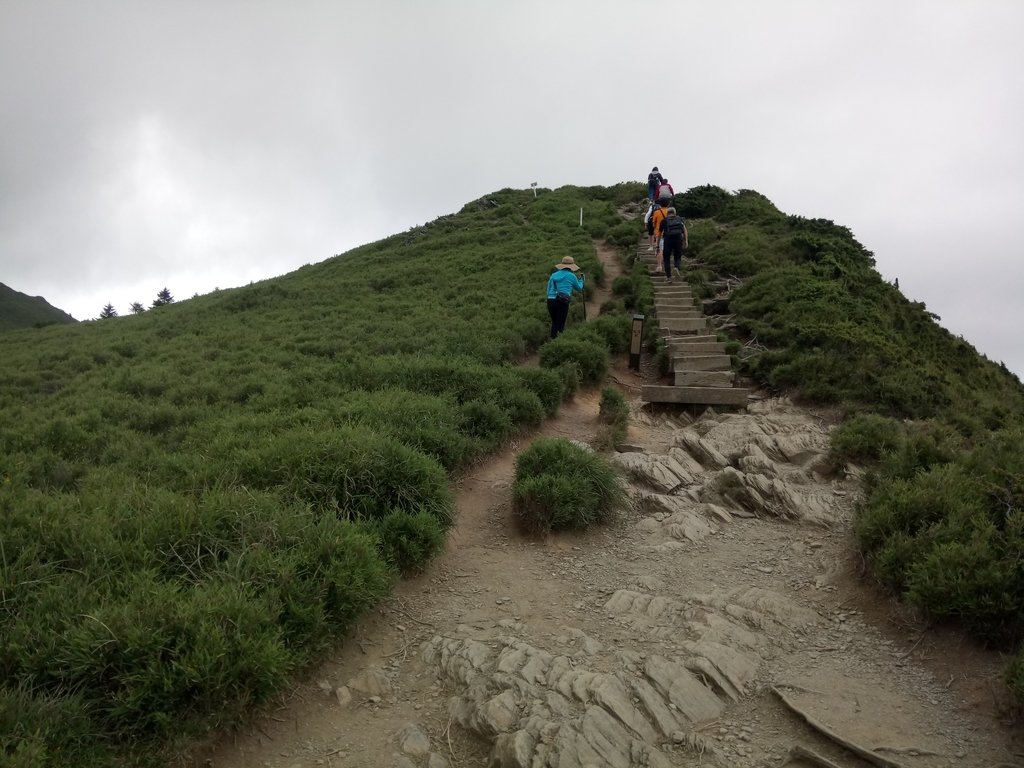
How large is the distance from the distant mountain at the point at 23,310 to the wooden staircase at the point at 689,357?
96.4 metres

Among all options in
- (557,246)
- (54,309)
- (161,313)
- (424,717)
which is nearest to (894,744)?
(424,717)

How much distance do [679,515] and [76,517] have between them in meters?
5.70

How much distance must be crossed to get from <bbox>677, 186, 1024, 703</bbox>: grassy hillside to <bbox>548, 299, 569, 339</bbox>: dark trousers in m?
3.93

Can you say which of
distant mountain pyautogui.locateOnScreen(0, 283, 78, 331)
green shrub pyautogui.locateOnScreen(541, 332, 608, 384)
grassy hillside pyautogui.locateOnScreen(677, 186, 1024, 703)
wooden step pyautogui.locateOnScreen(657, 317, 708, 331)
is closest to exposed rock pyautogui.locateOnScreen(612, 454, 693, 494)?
grassy hillside pyautogui.locateOnScreen(677, 186, 1024, 703)

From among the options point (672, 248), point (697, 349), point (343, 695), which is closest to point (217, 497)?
point (343, 695)

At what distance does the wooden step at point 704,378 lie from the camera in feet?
37.5

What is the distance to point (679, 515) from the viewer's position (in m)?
7.10

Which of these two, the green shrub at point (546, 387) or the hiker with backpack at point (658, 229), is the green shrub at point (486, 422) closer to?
the green shrub at point (546, 387)

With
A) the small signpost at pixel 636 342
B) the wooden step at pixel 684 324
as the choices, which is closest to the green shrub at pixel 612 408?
the small signpost at pixel 636 342

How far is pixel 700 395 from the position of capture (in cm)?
1088

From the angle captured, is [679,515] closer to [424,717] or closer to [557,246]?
[424,717]

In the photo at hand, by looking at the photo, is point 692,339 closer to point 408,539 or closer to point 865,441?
point 865,441

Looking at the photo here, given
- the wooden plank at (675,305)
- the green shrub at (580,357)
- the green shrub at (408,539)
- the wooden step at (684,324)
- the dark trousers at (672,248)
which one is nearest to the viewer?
the green shrub at (408,539)

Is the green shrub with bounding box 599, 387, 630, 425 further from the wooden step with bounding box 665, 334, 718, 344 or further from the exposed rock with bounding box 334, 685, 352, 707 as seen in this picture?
the exposed rock with bounding box 334, 685, 352, 707
